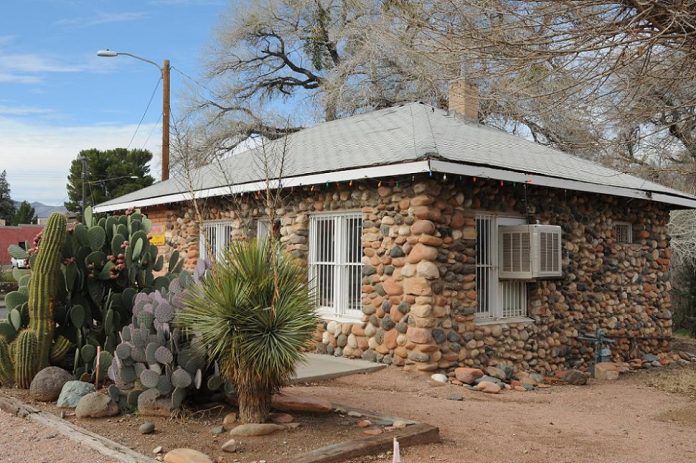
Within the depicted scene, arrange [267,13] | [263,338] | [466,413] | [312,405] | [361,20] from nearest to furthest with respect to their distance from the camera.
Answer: [263,338]
[312,405]
[466,413]
[361,20]
[267,13]

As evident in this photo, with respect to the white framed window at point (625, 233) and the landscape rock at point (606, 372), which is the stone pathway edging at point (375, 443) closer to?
the landscape rock at point (606, 372)

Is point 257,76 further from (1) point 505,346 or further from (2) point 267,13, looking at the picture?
(1) point 505,346

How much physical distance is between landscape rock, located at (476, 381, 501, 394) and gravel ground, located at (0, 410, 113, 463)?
210 inches

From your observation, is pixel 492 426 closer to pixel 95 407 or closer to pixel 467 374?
pixel 467 374

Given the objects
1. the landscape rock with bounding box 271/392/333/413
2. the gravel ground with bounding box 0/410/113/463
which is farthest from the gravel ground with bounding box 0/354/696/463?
the landscape rock with bounding box 271/392/333/413

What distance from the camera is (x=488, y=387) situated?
9398 mm

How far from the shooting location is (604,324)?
503 inches

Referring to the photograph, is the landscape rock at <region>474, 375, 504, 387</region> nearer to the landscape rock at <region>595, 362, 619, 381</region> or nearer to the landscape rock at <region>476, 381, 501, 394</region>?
the landscape rock at <region>476, 381, 501, 394</region>

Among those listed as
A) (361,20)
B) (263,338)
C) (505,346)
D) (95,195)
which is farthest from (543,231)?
(95,195)

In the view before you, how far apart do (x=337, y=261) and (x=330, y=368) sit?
1935 millimetres

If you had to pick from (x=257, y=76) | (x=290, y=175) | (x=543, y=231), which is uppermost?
(x=257, y=76)

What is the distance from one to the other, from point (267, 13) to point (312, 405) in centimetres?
2309

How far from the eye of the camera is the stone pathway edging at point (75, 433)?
5.41m

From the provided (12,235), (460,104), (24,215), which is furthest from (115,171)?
(460,104)
